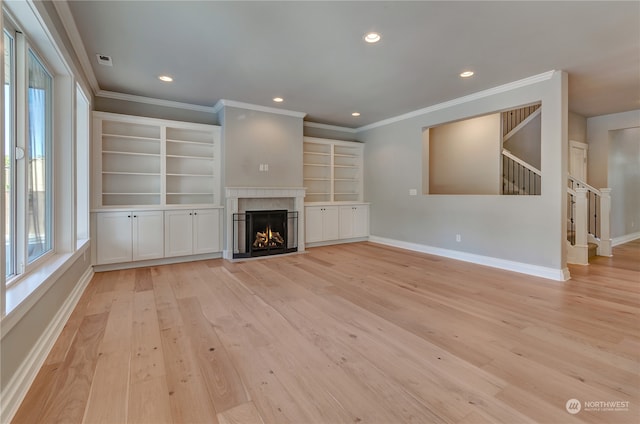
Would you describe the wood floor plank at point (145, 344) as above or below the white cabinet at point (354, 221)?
below

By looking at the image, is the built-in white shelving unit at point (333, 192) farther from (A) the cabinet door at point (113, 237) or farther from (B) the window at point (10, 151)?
(B) the window at point (10, 151)

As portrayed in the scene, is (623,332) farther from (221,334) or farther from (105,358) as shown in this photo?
(105,358)

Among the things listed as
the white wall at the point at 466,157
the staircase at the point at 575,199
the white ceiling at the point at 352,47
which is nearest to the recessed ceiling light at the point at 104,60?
the white ceiling at the point at 352,47

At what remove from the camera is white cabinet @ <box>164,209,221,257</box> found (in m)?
4.64

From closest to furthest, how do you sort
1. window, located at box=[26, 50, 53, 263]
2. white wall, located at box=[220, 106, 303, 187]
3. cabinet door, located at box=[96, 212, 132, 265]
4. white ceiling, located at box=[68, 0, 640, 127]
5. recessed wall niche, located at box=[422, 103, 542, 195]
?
1. window, located at box=[26, 50, 53, 263]
2. white ceiling, located at box=[68, 0, 640, 127]
3. cabinet door, located at box=[96, 212, 132, 265]
4. white wall, located at box=[220, 106, 303, 187]
5. recessed wall niche, located at box=[422, 103, 542, 195]

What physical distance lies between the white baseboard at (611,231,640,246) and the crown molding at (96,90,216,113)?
331 inches

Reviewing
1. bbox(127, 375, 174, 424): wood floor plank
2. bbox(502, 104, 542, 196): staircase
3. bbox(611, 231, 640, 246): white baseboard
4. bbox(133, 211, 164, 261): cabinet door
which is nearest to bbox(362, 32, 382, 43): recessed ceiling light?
bbox(127, 375, 174, 424): wood floor plank

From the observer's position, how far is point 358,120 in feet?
20.6

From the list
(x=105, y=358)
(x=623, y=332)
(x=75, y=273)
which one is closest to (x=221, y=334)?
(x=105, y=358)

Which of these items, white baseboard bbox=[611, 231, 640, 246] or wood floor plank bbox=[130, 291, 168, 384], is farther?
white baseboard bbox=[611, 231, 640, 246]

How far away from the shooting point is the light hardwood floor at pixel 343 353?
4.92 ft

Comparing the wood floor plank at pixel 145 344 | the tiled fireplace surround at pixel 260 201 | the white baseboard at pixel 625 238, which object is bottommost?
the wood floor plank at pixel 145 344

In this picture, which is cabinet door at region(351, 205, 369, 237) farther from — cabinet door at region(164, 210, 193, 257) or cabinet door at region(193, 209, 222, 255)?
cabinet door at region(164, 210, 193, 257)

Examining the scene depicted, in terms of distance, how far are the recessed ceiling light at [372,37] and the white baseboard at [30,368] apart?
141 inches
